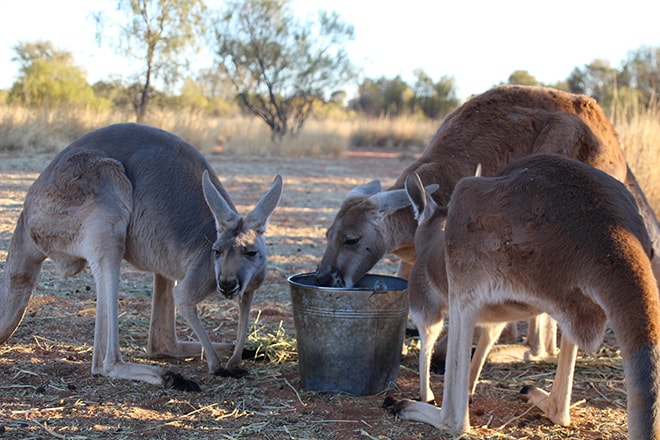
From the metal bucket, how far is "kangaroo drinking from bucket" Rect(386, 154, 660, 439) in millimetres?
587

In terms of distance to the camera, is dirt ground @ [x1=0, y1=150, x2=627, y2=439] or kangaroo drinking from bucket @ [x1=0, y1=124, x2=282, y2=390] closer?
dirt ground @ [x1=0, y1=150, x2=627, y2=439]

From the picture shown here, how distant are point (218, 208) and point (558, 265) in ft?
6.52

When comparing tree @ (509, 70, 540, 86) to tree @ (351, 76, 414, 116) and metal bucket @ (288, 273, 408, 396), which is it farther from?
metal bucket @ (288, 273, 408, 396)

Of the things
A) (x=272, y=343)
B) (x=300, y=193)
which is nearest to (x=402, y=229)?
(x=272, y=343)

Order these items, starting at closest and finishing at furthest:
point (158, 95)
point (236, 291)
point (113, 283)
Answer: point (236, 291), point (113, 283), point (158, 95)

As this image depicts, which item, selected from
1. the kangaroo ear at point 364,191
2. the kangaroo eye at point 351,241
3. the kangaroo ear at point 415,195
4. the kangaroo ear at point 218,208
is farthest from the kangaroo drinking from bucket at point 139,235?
the kangaroo ear at point 415,195

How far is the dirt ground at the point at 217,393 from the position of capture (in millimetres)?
3406

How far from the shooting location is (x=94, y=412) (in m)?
3.54

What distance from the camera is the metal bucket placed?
3.87m

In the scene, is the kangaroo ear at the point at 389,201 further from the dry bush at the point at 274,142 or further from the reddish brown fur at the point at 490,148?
the dry bush at the point at 274,142

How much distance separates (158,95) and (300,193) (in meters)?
13.0

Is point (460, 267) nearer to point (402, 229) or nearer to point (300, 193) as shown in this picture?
point (402, 229)

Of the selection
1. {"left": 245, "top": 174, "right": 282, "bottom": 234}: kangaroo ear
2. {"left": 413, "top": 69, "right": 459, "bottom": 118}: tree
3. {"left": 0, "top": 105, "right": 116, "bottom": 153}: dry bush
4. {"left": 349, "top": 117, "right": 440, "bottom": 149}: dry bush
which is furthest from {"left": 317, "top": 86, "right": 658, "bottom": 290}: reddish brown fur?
{"left": 413, "top": 69, "right": 459, "bottom": 118}: tree

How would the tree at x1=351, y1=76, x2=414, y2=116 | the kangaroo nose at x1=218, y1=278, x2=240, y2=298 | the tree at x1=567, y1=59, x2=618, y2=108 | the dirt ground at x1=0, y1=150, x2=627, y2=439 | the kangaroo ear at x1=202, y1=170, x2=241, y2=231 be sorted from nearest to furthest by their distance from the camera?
the dirt ground at x1=0, y1=150, x2=627, y2=439
the kangaroo nose at x1=218, y1=278, x2=240, y2=298
the kangaroo ear at x1=202, y1=170, x2=241, y2=231
the tree at x1=567, y1=59, x2=618, y2=108
the tree at x1=351, y1=76, x2=414, y2=116
